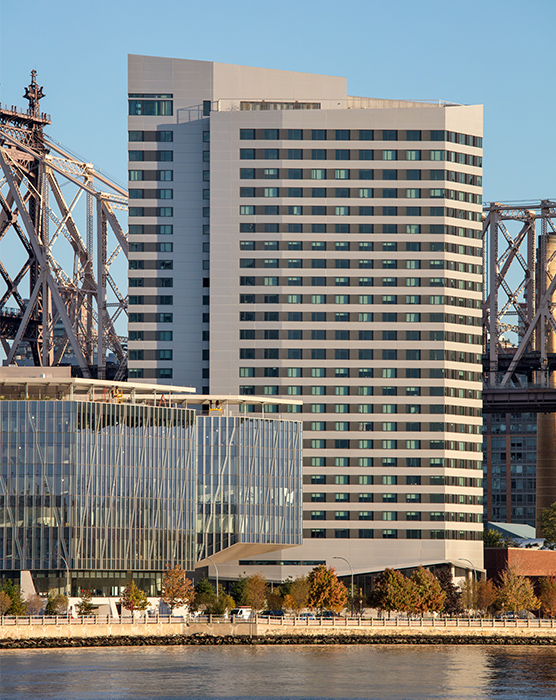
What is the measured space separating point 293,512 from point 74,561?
3527 cm

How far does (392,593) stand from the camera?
19112 cm

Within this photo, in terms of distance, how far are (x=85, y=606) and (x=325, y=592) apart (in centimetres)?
3552

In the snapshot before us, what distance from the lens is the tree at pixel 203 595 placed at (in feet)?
599

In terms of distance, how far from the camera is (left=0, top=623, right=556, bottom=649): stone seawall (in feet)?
507

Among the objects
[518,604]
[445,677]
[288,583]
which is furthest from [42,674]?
[518,604]

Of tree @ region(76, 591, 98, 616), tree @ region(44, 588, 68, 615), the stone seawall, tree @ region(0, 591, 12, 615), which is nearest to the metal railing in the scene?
the stone seawall

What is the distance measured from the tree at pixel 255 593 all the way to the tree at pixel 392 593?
1597 centimetres

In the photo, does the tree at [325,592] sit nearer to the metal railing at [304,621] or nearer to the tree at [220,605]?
the metal railing at [304,621]

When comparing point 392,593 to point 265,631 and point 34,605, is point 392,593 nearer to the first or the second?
point 265,631

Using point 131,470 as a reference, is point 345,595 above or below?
below

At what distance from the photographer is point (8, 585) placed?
173125mm

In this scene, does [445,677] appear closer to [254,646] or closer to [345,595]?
[254,646]

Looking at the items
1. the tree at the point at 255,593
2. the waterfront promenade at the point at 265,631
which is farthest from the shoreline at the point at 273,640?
the tree at the point at 255,593

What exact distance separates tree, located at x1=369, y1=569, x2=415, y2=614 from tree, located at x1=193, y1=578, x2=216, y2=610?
23222 mm
